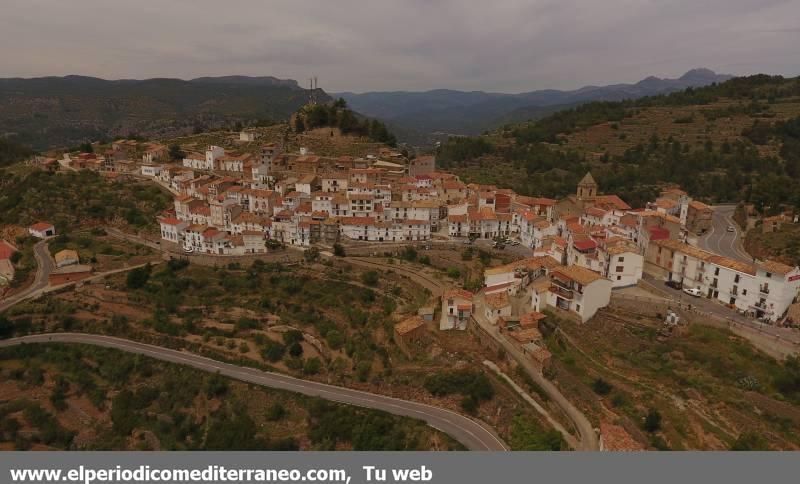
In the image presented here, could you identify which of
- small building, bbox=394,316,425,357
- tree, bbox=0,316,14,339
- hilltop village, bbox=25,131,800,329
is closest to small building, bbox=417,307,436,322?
small building, bbox=394,316,425,357

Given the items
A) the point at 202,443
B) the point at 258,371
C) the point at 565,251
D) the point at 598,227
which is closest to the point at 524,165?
the point at 598,227

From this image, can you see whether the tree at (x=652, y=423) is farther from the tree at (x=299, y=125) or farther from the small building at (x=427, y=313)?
the tree at (x=299, y=125)

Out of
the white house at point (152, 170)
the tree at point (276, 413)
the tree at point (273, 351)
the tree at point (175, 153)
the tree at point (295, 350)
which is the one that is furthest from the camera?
the tree at point (175, 153)

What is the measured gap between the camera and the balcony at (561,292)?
23.8 m

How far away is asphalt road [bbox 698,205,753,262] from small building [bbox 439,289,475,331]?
15.6 metres

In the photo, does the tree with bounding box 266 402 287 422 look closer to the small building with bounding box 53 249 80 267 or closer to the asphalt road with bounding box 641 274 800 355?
the asphalt road with bounding box 641 274 800 355

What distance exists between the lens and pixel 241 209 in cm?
3909

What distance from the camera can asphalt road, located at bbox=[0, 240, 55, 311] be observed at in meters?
32.4

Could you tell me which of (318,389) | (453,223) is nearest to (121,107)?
(453,223)

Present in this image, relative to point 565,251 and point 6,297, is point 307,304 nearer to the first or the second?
point 565,251

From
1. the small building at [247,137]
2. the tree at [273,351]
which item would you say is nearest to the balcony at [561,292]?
the tree at [273,351]

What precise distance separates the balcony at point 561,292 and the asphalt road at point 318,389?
7401 mm

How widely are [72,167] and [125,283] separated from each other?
26339 millimetres

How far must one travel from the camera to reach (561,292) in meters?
24.2
